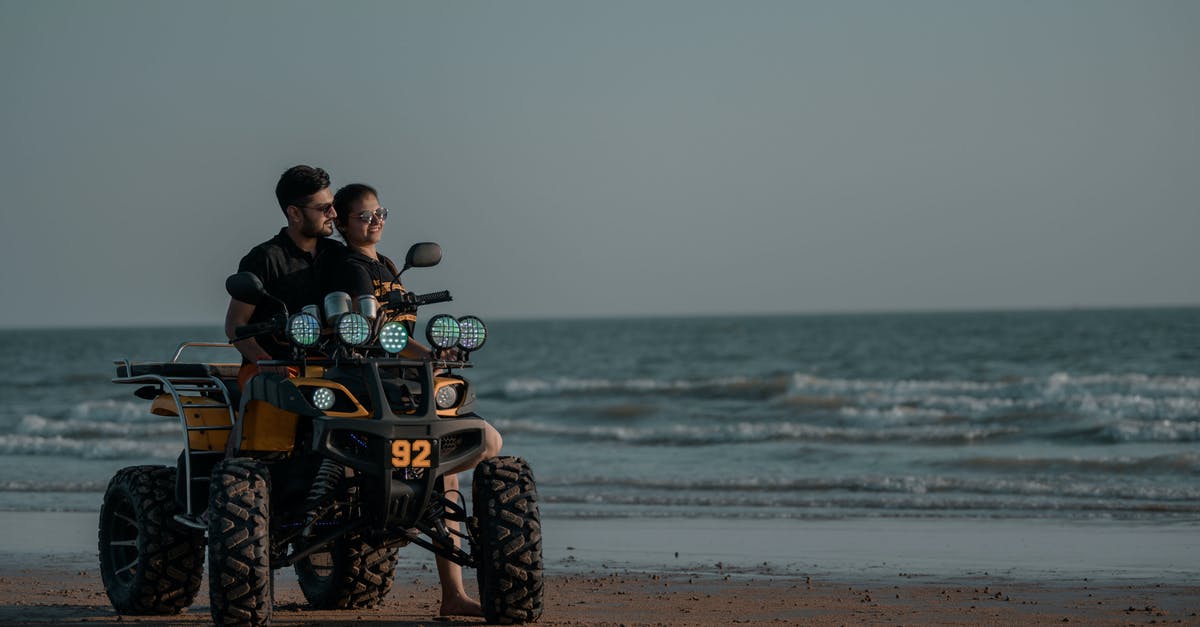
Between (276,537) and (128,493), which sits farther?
(128,493)

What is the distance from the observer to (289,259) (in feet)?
19.2

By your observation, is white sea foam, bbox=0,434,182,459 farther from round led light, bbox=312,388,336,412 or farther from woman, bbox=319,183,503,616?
round led light, bbox=312,388,336,412

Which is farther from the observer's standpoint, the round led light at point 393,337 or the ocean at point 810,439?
the ocean at point 810,439

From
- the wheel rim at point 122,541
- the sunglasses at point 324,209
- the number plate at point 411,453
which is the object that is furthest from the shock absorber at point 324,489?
the wheel rim at point 122,541

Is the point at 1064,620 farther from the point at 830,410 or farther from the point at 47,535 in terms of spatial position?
the point at 830,410

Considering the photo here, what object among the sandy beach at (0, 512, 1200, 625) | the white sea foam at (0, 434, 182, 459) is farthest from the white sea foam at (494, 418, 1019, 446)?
the sandy beach at (0, 512, 1200, 625)

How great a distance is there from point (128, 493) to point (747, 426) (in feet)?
47.2

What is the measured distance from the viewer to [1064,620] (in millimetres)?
6480

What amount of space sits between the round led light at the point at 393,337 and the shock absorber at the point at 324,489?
48 cm

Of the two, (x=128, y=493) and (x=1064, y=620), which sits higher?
(x=128, y=493)

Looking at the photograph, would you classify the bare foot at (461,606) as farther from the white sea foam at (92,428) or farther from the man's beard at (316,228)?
the white sea foam at (92,428)

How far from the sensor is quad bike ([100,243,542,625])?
5227 mm

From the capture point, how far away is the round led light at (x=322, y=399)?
17.3 feet

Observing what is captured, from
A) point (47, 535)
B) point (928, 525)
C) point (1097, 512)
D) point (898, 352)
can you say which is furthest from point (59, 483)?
point (898, 352)
